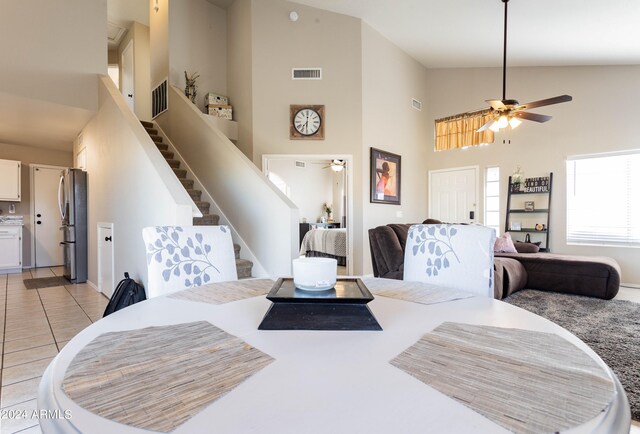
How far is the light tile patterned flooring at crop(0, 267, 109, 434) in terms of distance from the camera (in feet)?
6.26

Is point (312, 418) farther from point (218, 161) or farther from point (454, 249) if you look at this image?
point (218, 161)

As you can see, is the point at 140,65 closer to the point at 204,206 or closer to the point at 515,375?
the point at 204,206

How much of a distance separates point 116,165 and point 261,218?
183cm

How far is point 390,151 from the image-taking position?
227 inches

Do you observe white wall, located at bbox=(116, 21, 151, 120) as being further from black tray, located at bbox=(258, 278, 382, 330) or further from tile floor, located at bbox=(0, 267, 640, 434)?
black tray, located at bbox=(258, 278, 382, 330)

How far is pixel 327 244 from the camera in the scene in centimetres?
645

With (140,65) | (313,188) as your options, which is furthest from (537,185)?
(140,65)

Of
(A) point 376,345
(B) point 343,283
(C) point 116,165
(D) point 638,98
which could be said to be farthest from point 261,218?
(D) point 638,98

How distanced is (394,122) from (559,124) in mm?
2617

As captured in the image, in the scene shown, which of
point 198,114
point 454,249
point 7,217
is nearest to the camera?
point 454,249

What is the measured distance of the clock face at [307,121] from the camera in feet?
16.7

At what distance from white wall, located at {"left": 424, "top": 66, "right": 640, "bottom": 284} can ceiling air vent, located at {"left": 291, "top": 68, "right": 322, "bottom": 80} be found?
289 centimetres

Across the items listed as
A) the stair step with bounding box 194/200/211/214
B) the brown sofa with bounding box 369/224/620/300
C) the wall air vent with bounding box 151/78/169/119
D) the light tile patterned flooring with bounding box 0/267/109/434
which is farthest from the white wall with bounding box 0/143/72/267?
the brown sofa with bounding box 369/224/620/300

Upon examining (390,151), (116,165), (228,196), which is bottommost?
(228,196)
